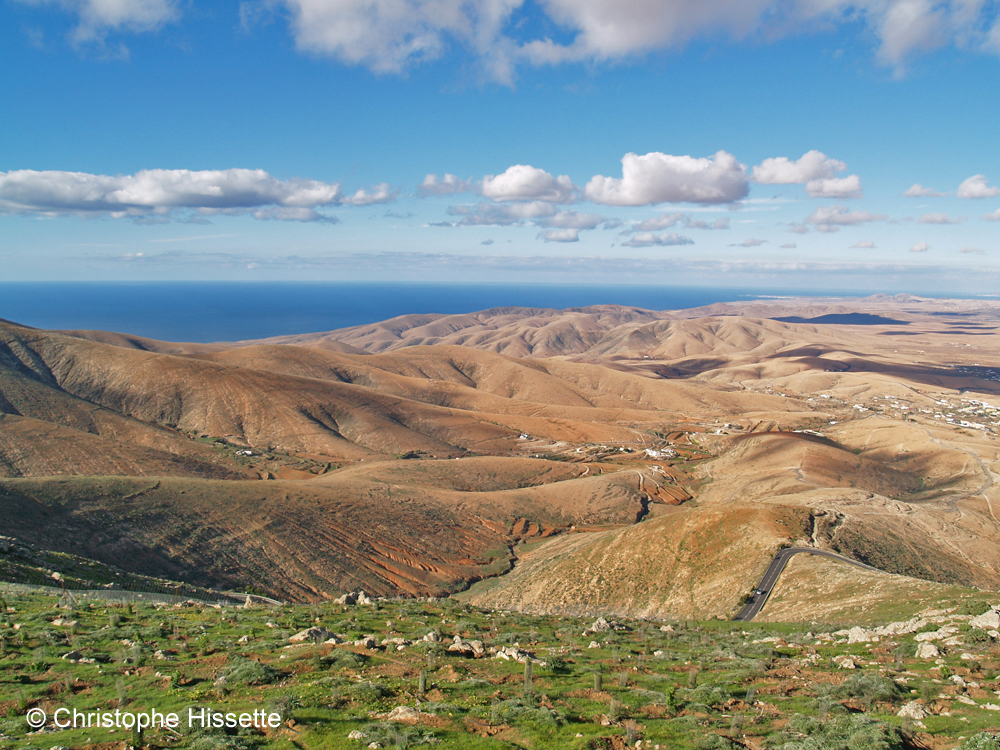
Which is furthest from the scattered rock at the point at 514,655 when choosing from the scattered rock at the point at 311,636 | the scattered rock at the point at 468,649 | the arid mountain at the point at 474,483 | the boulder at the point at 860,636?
the arid mountain at the point at 474,483

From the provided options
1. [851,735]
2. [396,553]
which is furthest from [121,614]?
[396,553]

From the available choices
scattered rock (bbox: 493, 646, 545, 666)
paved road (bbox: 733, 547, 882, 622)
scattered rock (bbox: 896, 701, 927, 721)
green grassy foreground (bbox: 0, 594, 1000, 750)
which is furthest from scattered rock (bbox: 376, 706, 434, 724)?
paved road (bbox: 733, 547, 882, 622)

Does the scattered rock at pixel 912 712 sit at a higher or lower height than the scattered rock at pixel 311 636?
higher

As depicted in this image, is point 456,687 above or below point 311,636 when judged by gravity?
above

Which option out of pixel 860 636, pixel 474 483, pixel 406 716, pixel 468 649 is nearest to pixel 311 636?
pixel 468 649

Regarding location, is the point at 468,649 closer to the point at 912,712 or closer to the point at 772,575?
the point at 912,712

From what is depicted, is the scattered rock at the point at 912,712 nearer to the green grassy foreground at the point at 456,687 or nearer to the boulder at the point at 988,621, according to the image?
the green grassy foreground at the point at 456,687
